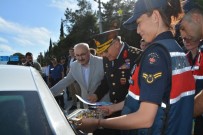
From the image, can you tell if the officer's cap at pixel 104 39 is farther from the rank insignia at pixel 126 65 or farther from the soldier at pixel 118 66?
the rank insignia at pixel 126 65

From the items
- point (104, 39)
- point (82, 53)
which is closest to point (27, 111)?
point (104, 39)

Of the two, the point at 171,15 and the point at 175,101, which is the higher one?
the point at 171,15

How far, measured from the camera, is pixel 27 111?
2.04 meters

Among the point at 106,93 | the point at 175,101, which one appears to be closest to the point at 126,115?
the point at 175,101

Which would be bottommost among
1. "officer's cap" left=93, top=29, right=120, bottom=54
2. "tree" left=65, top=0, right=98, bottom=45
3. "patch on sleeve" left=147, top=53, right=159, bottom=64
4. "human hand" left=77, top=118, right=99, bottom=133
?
"human hand" left=77, top=118, right=99, bottom=133

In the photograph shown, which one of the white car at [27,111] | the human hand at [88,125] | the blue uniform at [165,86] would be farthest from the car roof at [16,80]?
the blue uniform at [165,86]

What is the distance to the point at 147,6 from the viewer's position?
2217 millimetres

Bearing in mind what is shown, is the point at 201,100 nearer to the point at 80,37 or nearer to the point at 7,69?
the point at 7,69

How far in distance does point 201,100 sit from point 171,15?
725 mm

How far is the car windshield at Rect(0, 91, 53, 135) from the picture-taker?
1.88 meters

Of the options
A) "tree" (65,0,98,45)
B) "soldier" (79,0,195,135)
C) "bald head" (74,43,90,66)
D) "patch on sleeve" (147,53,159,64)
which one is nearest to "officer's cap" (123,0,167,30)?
"soldier" (79,0,195,135)

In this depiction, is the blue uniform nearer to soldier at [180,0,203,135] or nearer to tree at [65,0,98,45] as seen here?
soldier at [180,0,203,135]

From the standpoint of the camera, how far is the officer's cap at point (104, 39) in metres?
4.32

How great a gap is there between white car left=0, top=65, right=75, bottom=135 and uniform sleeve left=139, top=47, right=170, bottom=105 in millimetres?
482
